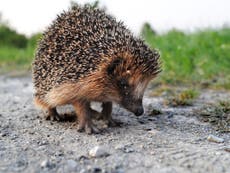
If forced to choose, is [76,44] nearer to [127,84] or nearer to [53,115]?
[127,84]

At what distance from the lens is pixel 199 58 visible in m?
10.4

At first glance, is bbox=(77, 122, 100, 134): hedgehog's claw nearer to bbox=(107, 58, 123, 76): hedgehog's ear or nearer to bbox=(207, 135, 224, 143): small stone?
bbox=(107, 58, 123, 76): hedgehog's ear

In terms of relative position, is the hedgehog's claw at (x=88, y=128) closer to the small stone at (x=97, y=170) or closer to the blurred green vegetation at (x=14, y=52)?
the small stone at (x=97, y=170)

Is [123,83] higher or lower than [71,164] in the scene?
higher

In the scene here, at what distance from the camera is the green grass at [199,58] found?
9.50 meters

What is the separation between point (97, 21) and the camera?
18.2ft

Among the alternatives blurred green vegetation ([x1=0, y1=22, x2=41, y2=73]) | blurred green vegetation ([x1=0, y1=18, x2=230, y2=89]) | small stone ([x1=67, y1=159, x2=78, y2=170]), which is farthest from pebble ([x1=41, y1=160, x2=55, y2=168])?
blurred green vegetation ([x1=0, y1=22, x2=41, y2=73])

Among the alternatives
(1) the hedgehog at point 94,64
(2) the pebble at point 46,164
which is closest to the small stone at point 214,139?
(1) the hedgehog at point 94,64

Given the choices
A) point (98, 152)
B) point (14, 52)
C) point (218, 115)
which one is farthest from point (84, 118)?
point (14, 52)

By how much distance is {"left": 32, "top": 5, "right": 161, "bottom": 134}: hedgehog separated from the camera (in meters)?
5.21

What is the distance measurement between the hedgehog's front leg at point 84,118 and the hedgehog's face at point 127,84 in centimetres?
45

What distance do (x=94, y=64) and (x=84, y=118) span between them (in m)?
0.69

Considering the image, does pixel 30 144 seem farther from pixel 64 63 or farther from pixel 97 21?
pixel 97 21

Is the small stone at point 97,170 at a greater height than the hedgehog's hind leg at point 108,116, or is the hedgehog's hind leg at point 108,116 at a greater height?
the hedgehog's hind leg at point 108,116
